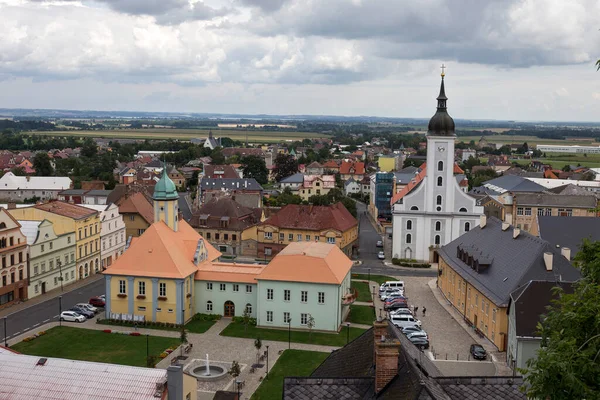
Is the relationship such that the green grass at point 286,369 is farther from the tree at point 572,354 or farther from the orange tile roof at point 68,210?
the orange tile roof at point 68,210

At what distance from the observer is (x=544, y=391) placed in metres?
17.7

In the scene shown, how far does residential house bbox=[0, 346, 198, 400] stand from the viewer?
25188mm

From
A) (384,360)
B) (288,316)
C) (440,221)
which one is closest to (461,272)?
(288,316)

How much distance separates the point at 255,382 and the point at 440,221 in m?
43.2

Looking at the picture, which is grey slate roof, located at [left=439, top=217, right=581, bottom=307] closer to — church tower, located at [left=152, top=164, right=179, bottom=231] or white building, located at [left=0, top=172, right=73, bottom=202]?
church tower, located at [left=152, top=164, right=179, bottom=231]

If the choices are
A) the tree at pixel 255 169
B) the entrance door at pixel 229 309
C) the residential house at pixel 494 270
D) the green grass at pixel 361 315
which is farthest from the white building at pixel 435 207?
the tree at pixel 255 169

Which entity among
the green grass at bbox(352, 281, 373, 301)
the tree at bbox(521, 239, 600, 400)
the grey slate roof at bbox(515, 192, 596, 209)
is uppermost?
the tree at bbox(521, 239, 600, 400)

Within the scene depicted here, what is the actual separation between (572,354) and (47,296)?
51.9 m

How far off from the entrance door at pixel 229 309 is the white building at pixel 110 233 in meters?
23.1

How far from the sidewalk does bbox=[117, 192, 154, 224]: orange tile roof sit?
14094mm

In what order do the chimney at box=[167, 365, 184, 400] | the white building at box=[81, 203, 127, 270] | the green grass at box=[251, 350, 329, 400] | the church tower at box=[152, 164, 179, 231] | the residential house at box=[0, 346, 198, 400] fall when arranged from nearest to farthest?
1. the residential house at box=[0, 346, 198, 400]
2. the chimney at box=[167, 365, 184, 400]
3. the green grass at box=[251, 350, 329, 400]
4. the church tower at box=[152, 164, 179, 231]
5. the white building at box=[81, 203, 127, 270]

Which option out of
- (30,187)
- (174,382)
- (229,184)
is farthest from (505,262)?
(30,187)

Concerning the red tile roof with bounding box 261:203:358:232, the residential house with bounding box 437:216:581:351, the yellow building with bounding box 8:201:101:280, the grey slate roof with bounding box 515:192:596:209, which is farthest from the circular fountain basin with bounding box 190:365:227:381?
the grey slate roof with bounding box 515:192:596:209

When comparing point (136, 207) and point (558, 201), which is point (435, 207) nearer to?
point (558, 201)
